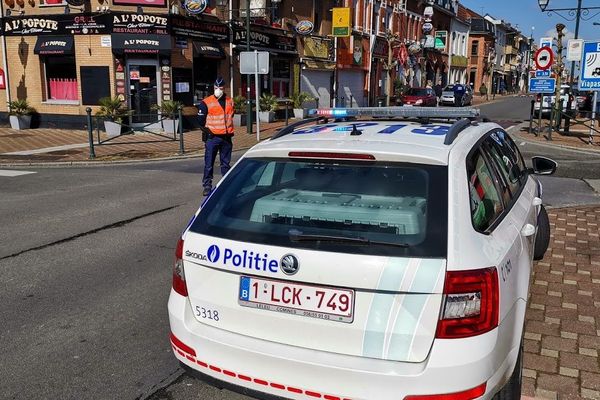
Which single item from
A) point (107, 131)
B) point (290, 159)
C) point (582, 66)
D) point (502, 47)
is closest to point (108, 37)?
point (107, 131)

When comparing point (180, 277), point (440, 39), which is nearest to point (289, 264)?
point (180, 277)

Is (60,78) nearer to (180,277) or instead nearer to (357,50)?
(357,50)

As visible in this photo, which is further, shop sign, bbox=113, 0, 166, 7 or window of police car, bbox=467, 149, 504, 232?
shop sign, bbox=113, 0, 166, 7

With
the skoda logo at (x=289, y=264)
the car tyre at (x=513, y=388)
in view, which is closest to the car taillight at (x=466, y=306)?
the car tyre at (x=513, y=388)

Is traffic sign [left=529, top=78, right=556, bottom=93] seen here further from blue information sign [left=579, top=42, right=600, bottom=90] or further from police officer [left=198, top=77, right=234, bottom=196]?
police officer [left=198, top=77, right=234, bottom=196]

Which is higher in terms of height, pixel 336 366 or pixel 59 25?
pixel 59 25

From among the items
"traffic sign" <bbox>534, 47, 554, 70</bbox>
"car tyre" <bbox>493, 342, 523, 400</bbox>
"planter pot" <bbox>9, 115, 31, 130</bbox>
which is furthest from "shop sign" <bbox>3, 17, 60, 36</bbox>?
"car tyre" <bbox>493, 342, 523, 400</bbox>

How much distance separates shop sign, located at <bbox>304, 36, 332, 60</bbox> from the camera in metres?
28.8

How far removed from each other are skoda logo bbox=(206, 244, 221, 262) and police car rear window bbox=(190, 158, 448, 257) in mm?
75

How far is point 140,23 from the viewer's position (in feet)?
63.3

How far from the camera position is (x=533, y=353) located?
3.69 metres

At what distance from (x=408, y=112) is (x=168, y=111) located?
16534 mm

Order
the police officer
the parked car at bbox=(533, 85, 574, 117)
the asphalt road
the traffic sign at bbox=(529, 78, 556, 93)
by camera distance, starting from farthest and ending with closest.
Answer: the parked car at bbox=(533, 85, 574, 117) → the traffic sign at bbox=(529, 78, 556, 93) → the police officer → the asphalt road

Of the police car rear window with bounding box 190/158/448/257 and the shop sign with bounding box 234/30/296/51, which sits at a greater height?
the shop sign with bounding box 234/30/296/51
